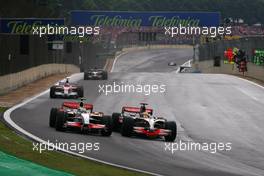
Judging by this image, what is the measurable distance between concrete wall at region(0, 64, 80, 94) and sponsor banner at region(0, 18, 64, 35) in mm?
2403

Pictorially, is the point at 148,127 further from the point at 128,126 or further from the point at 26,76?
the point at 26,76

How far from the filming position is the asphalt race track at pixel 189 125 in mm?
15984

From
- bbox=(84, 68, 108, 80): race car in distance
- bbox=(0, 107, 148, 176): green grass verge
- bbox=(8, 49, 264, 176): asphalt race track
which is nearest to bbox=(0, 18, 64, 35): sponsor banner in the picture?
bbox=(8, 49, 264, 176): asphalt race track

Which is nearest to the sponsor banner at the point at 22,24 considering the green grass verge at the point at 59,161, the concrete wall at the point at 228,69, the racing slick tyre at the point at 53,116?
the concrete wall at the point at 228,69

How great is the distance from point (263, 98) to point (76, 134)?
18.0 meters

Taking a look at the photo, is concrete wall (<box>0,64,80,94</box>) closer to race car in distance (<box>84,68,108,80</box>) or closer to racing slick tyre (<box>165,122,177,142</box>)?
race car in distance (<box>84,68,108,80</box>)

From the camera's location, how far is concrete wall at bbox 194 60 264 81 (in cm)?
4869

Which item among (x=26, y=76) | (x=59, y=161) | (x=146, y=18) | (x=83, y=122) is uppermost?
(x=146, y=18)

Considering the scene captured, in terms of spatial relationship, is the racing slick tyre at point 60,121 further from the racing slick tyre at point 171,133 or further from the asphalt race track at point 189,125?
the racing slick tyre at point 171,133

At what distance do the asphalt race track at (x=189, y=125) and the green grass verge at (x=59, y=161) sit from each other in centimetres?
82

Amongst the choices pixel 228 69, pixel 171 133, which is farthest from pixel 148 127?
pixel 228 69

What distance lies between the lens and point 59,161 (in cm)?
1488

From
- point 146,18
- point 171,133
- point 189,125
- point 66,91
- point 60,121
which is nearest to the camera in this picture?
point 171,133

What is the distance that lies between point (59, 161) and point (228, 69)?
49.8 meters
